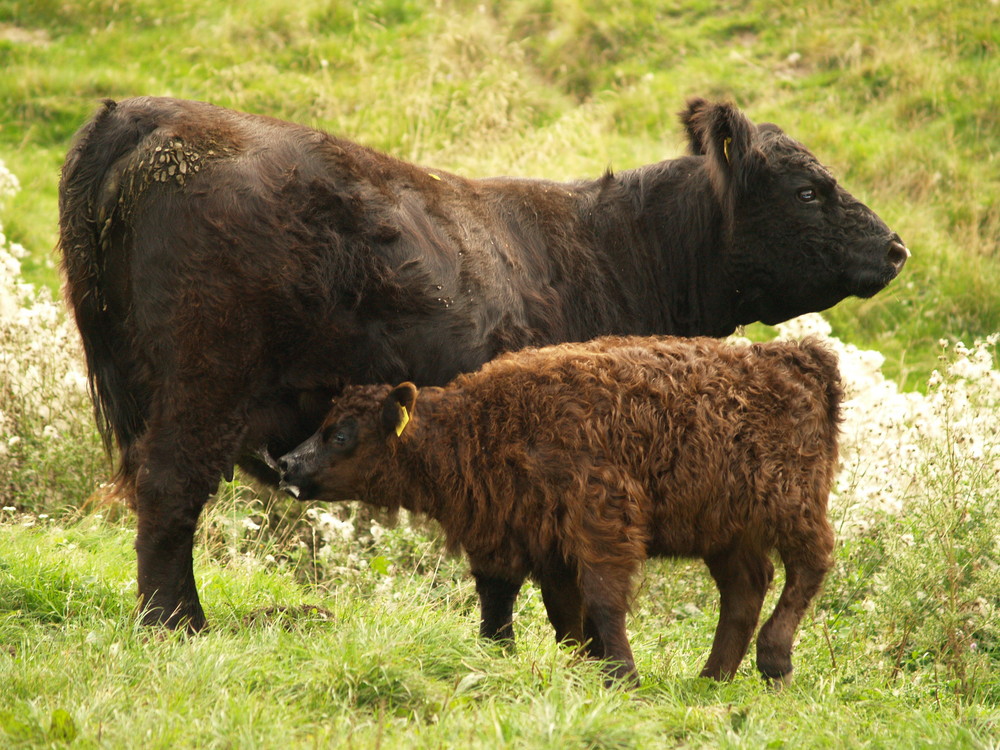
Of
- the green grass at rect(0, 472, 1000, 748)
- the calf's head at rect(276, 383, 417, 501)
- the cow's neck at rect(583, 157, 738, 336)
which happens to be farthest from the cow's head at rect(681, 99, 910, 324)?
the calf's head at rect(276, 383, 417, 501)

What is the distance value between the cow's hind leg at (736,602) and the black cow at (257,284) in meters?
1.37

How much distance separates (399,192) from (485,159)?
22.5 feet

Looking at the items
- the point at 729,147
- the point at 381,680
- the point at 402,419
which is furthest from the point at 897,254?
the point at 381,680

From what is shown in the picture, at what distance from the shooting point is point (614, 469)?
441 centimetres

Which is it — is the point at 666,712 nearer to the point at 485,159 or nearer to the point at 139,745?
the point at 139,745

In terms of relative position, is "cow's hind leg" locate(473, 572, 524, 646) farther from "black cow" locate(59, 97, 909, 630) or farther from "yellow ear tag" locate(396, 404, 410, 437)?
"black cow" locate(59, 97, 909, 630)

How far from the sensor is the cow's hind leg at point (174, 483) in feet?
15.6

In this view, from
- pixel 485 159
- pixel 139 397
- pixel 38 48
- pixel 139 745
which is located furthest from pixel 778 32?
pixel 139 745

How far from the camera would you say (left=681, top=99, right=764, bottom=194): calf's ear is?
581 centimetres

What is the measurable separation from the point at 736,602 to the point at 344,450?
69.6 inches

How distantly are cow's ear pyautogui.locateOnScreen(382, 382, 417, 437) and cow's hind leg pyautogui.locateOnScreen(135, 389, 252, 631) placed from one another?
0.69m

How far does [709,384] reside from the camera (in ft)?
15.3

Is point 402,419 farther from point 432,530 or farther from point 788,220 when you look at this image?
point 788,220

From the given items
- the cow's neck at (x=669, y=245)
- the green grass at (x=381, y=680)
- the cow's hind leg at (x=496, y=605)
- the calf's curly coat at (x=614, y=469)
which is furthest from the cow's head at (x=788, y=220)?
the cow's hind leg at (x=496, y=605)
